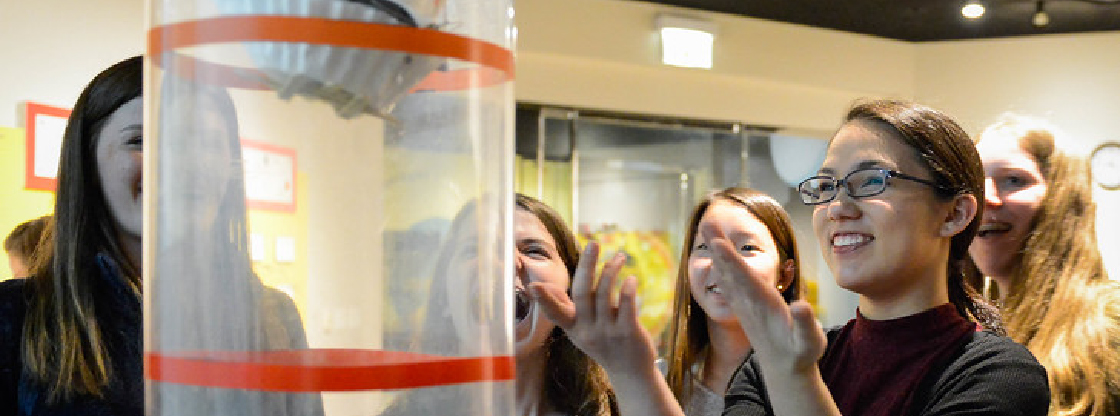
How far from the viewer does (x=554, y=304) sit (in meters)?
1.15

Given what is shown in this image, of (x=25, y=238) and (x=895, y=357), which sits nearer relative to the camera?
(x=895, y=357)

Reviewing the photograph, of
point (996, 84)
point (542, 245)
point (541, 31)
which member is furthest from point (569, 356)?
point (996, 84)

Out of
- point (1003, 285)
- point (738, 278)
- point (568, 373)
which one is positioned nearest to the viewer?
point (738, 278)

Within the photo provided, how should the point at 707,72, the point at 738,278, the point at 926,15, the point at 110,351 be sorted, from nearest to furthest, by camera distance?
the point at 738,278 → the point at 110,351 → the point at 707,72 → the point at 926,15

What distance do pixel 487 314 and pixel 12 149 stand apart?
294 cm

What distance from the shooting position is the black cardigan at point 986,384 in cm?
136

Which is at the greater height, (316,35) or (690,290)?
(316,35)

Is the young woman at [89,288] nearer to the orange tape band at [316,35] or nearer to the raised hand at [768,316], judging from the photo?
the orange tape band at [316,35]

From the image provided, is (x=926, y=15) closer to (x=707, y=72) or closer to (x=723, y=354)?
(x=707, y=72)

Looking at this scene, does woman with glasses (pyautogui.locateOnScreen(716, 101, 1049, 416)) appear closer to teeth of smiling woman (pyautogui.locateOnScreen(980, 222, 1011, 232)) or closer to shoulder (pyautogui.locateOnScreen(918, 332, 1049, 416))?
shoulder (pyautogui.locateOnScreen(918, 332, 1049, 416))

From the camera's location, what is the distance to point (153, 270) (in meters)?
0.91

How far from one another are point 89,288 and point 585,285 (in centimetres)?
68

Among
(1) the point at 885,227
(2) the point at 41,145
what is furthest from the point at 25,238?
(1) the point at 885,227

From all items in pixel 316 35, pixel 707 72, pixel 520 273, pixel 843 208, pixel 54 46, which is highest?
pixel 707 72
